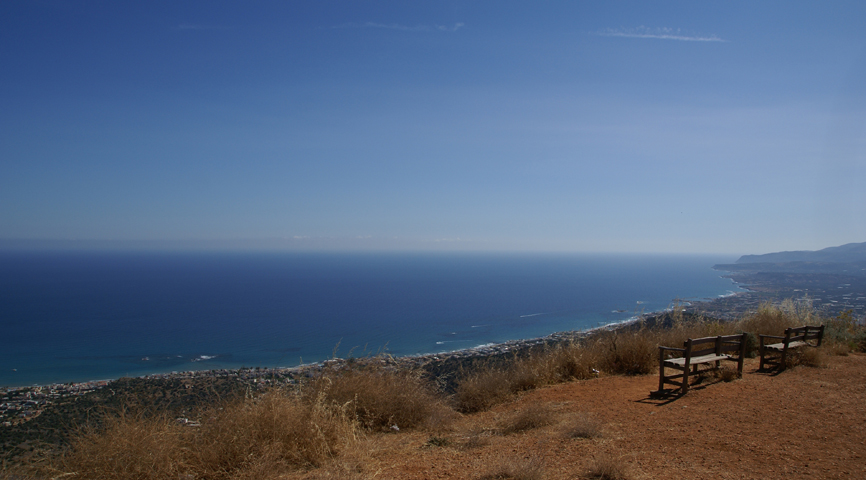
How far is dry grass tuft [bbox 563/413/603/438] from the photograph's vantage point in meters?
4.93

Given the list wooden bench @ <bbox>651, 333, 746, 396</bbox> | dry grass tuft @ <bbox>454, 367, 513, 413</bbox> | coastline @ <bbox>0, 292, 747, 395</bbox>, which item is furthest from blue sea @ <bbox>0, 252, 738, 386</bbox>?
dry grass tuft @ <bbox>454, 367, 513, 413</bbox>

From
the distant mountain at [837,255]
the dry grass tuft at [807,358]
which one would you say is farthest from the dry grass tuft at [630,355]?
the distant mountain at [837,255]

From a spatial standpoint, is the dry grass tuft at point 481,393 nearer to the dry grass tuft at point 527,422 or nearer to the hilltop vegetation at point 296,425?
the hilltop vegetation at point 296,425

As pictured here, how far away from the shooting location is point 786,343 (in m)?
8.40

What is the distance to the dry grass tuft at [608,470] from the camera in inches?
145

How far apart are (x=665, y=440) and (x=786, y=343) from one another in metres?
5.87

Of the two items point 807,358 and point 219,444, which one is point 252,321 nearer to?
point 219,444

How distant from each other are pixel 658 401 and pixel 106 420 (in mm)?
7334

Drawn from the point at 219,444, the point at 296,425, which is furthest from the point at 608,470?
the point at 219,444

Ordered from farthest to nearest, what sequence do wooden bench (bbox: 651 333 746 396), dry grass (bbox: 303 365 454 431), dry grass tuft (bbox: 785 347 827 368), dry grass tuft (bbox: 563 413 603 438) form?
dry grass tuft (bbox: 785 347 827 368) → wooden bench (bbox: 651 333 746 396) → dry grass (bbox: 303 365 454 431) → dry grass tuft (bbox: 563 413 603 438)

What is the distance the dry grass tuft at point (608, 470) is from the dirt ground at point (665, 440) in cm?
3

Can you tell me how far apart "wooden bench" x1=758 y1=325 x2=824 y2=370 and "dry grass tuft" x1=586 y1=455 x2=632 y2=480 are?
21.7ft

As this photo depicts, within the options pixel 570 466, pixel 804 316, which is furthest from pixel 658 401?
pixel 804 316

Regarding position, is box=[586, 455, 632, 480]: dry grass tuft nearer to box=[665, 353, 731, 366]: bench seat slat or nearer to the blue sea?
box=[665, 353, 731, 366]: bench seat slat
